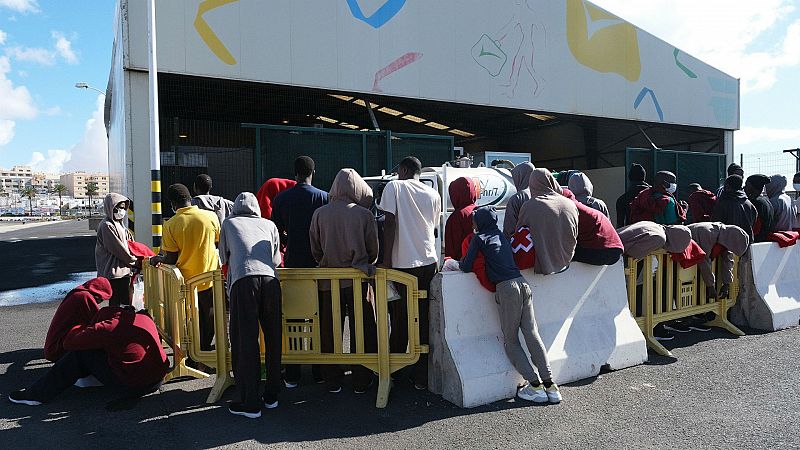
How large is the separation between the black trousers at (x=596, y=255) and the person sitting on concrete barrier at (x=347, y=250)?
6.53 ft

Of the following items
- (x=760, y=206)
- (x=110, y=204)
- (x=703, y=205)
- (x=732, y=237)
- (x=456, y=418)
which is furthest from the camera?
(x=703, y=205)

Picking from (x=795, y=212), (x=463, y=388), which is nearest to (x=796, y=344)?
(x=795, y=212)

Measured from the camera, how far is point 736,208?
665 centimetres

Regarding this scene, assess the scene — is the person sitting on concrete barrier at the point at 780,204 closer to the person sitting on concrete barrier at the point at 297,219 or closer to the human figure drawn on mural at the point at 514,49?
the person sitting on concrete barrier at the point at 297,219

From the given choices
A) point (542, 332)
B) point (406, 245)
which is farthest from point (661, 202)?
point (406, 245)

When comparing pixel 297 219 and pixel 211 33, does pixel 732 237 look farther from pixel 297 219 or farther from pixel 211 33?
pixel 211 33

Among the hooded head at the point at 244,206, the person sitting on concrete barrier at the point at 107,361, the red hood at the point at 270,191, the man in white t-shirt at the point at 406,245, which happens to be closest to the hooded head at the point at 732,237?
the man in white t-shirt at the point at 406,245

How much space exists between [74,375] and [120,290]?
5.15ft

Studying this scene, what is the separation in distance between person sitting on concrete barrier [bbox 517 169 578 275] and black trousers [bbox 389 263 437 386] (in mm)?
975

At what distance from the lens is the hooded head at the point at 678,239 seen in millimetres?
5723

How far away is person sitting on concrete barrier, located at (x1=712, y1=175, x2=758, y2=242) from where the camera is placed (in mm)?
6641

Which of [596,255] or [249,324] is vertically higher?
[596,255]

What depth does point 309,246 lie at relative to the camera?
4.71 meters

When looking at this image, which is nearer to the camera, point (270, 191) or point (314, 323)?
point (314, 323)
